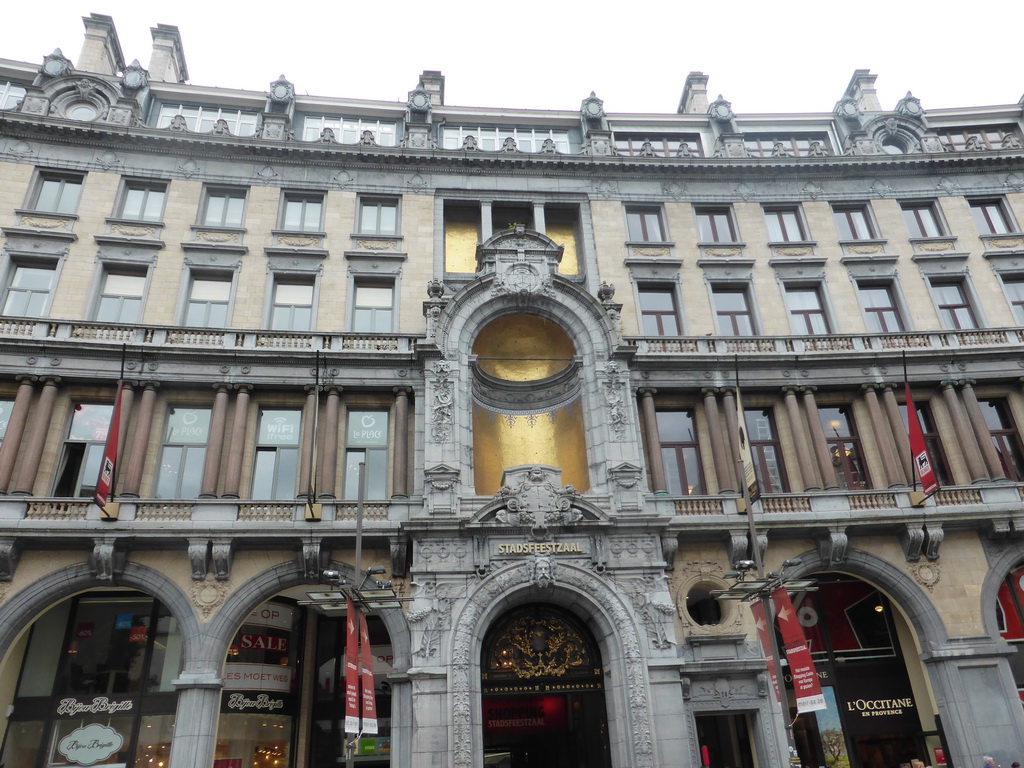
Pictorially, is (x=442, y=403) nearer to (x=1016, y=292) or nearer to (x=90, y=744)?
(x=90, y=744)

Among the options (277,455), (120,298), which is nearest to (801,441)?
(277,455)

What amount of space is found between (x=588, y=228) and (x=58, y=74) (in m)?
24.0

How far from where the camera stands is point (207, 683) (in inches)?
798

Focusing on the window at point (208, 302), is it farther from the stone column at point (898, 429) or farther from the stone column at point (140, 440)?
the stone column at point (898, 429)

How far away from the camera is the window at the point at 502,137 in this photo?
32.8 metres

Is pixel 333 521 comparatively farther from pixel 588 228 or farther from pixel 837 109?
pixel 837 109

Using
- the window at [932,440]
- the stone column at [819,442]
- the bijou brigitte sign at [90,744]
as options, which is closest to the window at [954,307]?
the window at [932,440]

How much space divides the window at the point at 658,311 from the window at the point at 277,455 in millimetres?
14441

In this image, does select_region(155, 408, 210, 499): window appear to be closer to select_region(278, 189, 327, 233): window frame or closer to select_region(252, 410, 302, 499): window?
select_region(252, 410, 302, 499): window

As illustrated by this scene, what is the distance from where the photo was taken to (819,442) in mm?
25516

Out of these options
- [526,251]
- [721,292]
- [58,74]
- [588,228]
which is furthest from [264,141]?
[721,292]

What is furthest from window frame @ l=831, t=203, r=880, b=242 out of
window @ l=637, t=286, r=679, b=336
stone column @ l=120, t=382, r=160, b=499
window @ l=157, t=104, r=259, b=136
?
stone column @ l=120, t=382, r=160, b=499

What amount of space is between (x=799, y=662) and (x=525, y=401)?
1337 cm

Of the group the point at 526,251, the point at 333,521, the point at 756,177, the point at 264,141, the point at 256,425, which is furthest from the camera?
the point at 756,177
